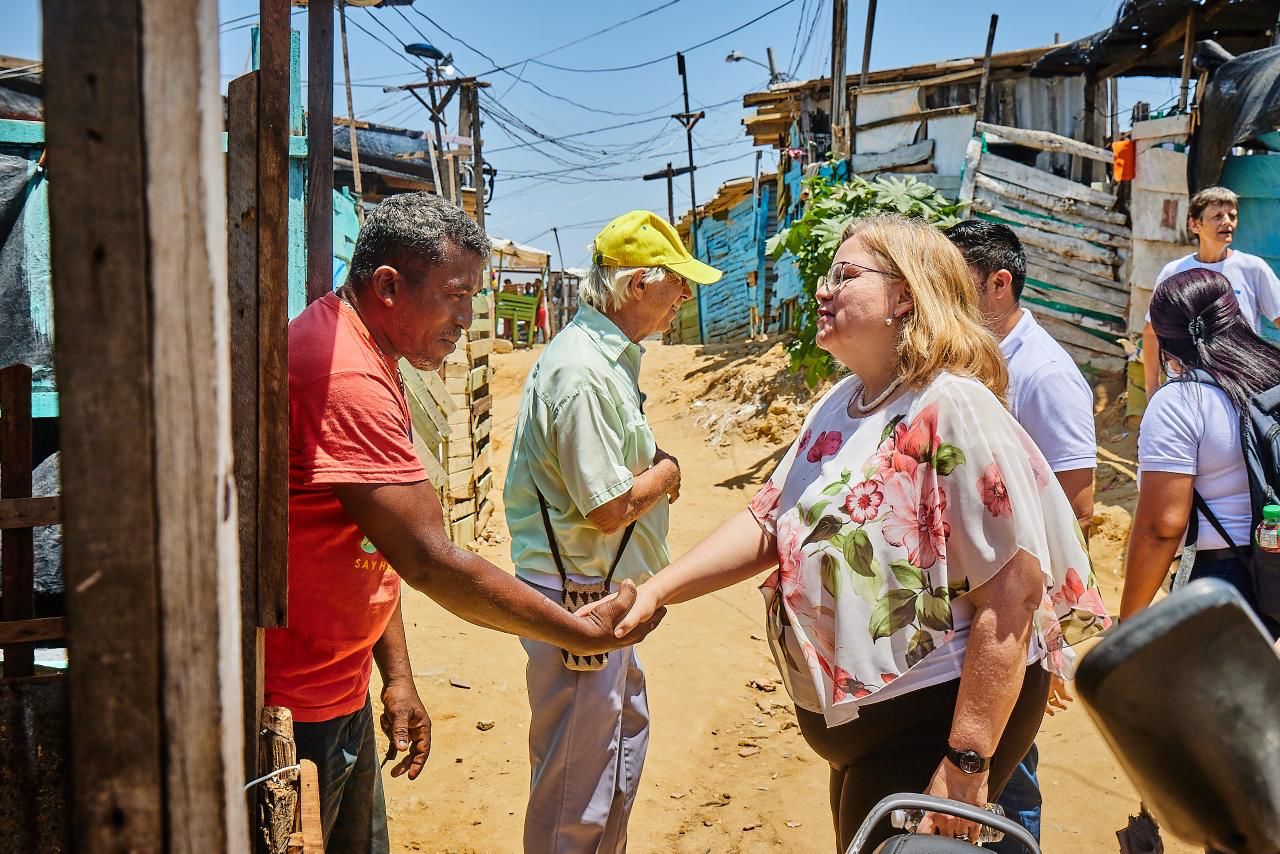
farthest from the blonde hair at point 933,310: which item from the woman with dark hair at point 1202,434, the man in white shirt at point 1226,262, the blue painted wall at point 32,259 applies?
the man in white shirt at point 1226,262

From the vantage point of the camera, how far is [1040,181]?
36.2 feet

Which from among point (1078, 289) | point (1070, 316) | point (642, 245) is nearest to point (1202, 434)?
point (642, 245)

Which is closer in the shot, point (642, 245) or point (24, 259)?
point (642, 245)

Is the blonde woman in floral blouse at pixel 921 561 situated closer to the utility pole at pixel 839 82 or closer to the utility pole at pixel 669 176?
the utility pole at pixel 839 82

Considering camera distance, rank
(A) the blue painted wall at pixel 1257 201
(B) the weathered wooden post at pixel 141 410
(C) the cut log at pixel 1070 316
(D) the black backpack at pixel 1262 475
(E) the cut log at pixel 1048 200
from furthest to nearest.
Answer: (E) the cut log at pixel 1048 200 → (C) the cut log at pixel 1070 316 → (A) the blue painted wall at pixel 1257 201 → (D) the black backpack at pixel 1262 475 → (B) the weathered wooden post at pixel 141 410

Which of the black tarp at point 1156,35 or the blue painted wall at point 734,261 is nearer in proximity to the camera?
the black tarp at point 1156,35

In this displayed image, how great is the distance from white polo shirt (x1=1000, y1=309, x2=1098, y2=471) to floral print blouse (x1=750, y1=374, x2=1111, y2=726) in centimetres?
88

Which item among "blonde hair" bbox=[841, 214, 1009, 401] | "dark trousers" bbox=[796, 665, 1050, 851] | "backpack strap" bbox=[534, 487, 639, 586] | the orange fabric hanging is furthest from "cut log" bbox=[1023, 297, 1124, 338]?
"dark trousers" bbox=[796, 665, 1050, 851]

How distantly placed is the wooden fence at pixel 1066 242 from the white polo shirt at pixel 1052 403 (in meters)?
8.38

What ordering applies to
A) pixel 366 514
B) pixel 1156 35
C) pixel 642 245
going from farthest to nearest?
pixel 1156 35, pixel 642 245, pixel 366 514

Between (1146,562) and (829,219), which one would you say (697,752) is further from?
(829,219)

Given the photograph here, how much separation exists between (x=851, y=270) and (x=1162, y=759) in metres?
1.53

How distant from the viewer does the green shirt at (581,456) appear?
2787 millimetres

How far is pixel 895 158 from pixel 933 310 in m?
11.9
